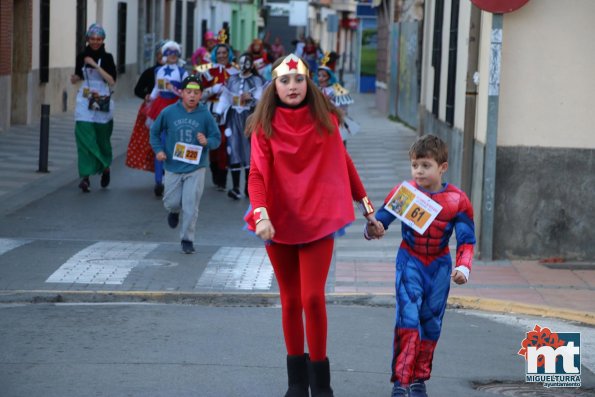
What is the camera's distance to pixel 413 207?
20.8ft

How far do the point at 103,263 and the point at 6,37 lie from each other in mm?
14686

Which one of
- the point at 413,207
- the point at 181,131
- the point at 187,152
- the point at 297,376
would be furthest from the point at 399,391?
the point at 181,131

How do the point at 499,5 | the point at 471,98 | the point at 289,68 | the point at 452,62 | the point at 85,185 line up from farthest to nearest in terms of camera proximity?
1. the point at 452,62
2. the point at 85,185
3. the point at 471,98
4. the point at 499,5
5. the point at 289,68

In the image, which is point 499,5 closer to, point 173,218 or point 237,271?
point 237,271

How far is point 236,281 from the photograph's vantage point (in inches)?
406

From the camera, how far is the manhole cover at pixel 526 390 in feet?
22.6

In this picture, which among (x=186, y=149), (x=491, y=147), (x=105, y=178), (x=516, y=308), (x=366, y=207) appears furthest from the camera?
(x=105, y=178)

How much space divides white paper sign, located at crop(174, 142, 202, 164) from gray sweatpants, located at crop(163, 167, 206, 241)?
0.47 feet

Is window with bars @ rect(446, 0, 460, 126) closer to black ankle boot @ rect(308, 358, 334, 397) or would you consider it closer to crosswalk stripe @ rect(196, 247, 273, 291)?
crosswalk stripe @ rect(196, 247, 273, 291)

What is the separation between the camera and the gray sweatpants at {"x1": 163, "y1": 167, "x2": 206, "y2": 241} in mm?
11641

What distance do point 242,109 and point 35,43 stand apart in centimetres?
1242

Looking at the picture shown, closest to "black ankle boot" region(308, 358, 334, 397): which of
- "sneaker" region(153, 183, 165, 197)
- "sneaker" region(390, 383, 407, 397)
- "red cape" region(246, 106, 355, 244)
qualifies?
"sneaker" region(390, 383, 407, 397)

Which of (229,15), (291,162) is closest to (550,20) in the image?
(291,162)

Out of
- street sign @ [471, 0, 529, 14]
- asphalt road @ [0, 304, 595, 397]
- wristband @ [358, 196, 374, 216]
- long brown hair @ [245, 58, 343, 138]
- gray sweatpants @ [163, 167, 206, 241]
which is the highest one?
street sign @ [471, 0, 529, 14]
